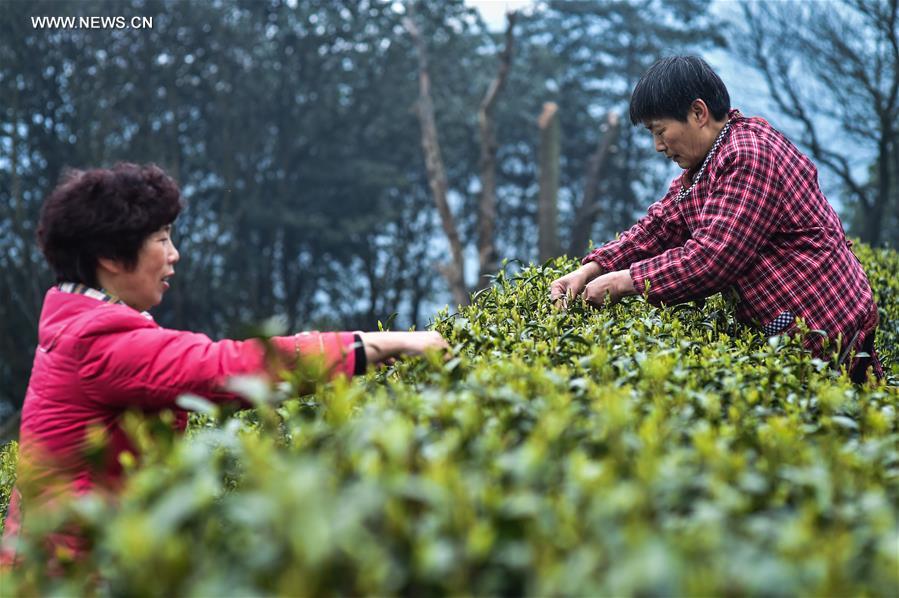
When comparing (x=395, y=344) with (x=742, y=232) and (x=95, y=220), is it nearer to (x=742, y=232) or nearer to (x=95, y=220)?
(x=95, y=220)

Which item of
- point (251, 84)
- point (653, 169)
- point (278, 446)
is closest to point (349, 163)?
point (251, 84)

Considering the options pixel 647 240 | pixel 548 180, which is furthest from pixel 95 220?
pixel 548 180

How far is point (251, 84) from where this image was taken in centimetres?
2370

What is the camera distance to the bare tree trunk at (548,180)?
1595 cm

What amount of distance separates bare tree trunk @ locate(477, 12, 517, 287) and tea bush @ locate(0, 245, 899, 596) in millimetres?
13947

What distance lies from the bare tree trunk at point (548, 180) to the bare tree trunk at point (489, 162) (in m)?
0.94

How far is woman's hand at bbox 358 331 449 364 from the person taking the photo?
259 cm

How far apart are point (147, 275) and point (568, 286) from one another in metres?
1.82

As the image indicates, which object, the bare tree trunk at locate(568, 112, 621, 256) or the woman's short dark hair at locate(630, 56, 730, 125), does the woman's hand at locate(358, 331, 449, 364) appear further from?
the bare tree trunk at locate(568, 112, 621, 256)

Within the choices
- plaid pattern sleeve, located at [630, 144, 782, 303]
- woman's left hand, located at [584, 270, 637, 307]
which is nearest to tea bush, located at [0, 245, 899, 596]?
plaid pattern sleeve, located at [630, 144, 782, 303]

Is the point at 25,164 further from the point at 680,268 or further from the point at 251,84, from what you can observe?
the point at 680,268

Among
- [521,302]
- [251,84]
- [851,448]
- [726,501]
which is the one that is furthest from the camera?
[251,84]

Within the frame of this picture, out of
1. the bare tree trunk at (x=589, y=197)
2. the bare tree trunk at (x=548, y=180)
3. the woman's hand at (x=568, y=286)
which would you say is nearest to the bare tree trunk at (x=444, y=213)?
the bare tree trunk at (x=548, y=180)

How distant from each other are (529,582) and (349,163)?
24425 millimetres
